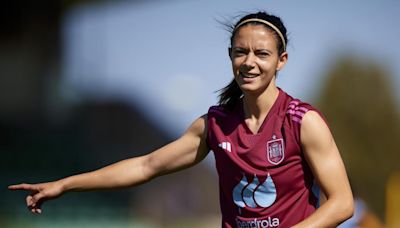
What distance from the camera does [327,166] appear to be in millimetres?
4191

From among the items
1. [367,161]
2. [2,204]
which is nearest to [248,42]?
[2,204]

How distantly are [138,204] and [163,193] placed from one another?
2.81m

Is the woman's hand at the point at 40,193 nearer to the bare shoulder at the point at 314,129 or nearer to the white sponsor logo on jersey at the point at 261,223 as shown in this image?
the white sponsor logo on jersey at the point at 261,223

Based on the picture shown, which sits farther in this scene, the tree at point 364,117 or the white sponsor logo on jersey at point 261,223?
the tree at point 364,117

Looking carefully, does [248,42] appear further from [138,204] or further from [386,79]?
[386,79]

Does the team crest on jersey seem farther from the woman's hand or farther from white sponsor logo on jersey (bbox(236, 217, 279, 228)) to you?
the woman's hand

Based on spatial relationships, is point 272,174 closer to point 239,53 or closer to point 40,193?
point 239,53

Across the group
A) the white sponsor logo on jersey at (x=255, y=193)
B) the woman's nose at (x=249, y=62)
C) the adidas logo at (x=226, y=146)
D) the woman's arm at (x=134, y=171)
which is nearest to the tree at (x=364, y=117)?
the woman's arm at (x=134, y=171)

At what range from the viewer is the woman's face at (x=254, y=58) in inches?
172

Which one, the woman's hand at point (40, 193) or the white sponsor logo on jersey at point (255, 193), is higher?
the white sponsor logo on jersey at point (255, 193)

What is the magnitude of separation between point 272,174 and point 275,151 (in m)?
0.11

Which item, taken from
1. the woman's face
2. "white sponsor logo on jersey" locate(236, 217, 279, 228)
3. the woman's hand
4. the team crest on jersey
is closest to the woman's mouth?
the woman's face

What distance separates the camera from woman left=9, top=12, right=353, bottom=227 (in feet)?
13.8

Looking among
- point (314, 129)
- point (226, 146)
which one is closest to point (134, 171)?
point (226, 146)
